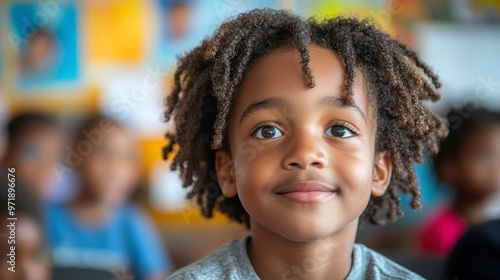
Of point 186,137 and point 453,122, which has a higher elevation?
point 453,122

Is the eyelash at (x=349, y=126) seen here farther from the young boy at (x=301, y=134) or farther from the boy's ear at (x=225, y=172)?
the boy's ear at (x=225, y=172)

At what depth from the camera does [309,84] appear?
1.11 metres

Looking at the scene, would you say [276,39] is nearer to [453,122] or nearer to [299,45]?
[299,45]

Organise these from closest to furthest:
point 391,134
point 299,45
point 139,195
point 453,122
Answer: point 299,45 → point 391,134 → point 453,122 → point 139,195

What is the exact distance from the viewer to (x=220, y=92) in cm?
118

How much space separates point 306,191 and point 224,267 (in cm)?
23

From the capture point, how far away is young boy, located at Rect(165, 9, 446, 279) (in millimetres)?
1110

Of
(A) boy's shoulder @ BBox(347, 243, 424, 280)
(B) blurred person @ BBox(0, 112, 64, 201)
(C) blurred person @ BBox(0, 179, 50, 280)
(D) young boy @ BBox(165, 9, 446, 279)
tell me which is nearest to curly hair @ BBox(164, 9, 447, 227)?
(D) young boy @ BBox(165, 9, 446, 279)

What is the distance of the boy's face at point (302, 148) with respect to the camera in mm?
1099

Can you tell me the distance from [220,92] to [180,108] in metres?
0.17

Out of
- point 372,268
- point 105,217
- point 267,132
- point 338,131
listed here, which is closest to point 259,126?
point 267,132

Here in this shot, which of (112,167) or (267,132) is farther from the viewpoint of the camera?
(112,167)

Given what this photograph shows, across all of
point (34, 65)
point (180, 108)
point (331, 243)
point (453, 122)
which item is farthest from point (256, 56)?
point (34, 65)

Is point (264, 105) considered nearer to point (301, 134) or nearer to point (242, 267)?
point (301, 134)
